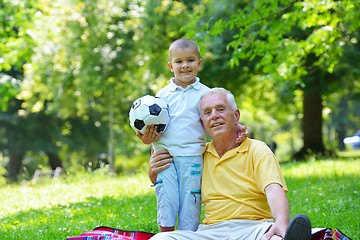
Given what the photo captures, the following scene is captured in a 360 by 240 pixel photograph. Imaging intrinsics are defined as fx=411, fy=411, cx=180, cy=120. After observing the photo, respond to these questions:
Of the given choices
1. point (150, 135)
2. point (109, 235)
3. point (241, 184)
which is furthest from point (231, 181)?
point (109, 235)

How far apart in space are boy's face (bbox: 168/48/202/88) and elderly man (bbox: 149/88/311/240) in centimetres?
27

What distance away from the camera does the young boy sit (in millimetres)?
3293

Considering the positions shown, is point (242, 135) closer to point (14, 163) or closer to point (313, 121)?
point (313, 121)

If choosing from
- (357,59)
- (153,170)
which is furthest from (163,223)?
(357,59)

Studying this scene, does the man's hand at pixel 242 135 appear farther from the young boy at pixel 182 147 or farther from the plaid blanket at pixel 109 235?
the plaid blanket at pixel 109 235

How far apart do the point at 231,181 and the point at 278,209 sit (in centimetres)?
50

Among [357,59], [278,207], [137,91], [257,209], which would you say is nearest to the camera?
[278,207]

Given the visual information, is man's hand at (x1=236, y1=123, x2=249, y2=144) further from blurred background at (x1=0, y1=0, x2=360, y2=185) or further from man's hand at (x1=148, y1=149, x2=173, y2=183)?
blurred background at (x1=0, y1=0, x2=360, y2=185)

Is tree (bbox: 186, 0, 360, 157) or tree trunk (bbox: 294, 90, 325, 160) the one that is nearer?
tree (bbox: 186, 0, 360, 157)

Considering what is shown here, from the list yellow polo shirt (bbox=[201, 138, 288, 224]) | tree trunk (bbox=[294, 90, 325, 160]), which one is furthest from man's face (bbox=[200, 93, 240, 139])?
tree trunk (bbox=[294, 90, 325, 160])

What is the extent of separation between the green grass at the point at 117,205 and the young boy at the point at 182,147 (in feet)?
4.22

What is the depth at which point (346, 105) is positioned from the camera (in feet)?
93.0

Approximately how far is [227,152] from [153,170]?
62 centimetres

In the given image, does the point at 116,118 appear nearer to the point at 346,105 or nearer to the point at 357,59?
the point at 357,59
